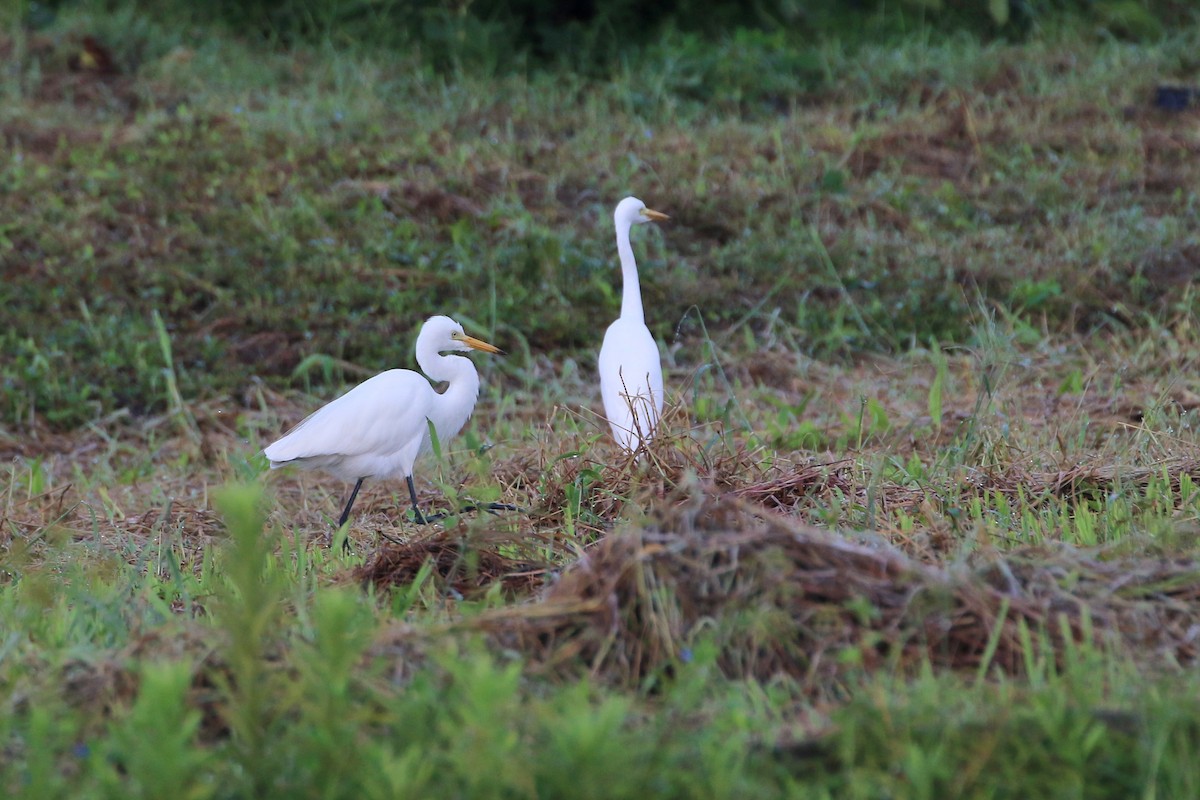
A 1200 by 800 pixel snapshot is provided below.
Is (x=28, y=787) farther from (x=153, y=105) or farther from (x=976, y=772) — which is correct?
(x=153, y=105)

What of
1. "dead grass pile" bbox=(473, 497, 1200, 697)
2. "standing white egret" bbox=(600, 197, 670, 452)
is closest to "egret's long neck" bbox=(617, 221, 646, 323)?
"standing white egret" bbox=(600, 197, 670, 452)

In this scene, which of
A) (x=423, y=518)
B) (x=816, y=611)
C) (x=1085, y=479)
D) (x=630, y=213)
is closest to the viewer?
(x=816, y=611)

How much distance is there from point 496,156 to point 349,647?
6428mm

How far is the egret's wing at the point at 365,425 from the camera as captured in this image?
415cm

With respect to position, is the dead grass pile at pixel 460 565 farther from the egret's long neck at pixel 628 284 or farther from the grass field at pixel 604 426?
the egret's long neck at pixel 628 284

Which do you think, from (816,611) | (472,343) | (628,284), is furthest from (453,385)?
(816,611)

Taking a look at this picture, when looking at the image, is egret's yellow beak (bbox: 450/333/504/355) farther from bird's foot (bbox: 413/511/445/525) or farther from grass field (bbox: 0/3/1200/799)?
bird's foot (bbox: 413/511/445/525)

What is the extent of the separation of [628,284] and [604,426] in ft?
2.13

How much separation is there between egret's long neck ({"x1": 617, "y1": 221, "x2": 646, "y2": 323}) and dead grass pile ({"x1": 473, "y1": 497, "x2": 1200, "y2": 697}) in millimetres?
2517

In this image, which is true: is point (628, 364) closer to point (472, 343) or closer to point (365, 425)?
point (472, 343)

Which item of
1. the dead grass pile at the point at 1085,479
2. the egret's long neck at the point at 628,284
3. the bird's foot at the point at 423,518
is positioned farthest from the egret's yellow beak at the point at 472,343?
the dead grass pile at the point at 1085,479

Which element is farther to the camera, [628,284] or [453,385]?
[628,284]

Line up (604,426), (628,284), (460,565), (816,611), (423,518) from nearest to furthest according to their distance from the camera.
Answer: (816,611) → (460,565) → (423,518) → (604,426) → (628,284)

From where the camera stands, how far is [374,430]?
13.7 ft
